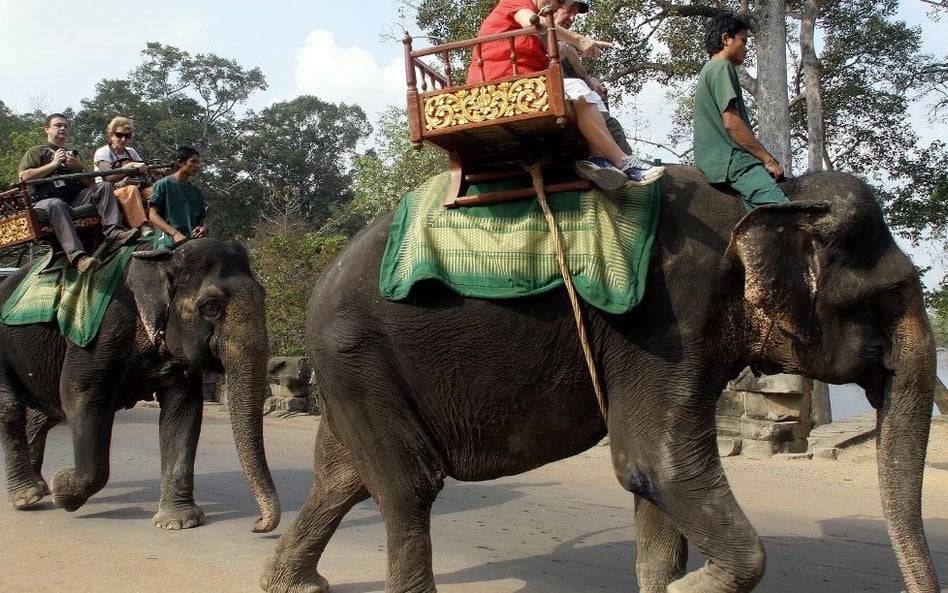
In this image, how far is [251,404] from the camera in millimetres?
5387

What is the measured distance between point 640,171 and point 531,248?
481 millimetres

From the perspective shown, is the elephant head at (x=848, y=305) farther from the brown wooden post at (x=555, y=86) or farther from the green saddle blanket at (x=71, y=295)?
the green saddle blanket at (x=71, y=295)

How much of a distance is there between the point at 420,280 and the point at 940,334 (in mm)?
33223

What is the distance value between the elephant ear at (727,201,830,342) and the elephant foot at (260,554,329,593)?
237 centimetres

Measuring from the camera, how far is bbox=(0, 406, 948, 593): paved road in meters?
4.67

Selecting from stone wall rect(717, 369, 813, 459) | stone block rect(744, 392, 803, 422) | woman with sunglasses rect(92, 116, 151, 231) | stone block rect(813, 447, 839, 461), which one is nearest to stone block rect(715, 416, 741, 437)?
A: stone wall rect(717, 369, 813, 459)

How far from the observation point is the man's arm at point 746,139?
11.4ft

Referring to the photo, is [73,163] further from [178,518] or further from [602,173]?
[602,173]

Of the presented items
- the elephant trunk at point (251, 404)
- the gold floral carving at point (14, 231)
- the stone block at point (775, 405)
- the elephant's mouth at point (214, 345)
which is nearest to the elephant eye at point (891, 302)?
the elephant trunk at point (251, 404)

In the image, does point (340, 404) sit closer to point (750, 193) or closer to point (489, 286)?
point (489, 286)

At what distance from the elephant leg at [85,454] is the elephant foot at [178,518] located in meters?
0.43

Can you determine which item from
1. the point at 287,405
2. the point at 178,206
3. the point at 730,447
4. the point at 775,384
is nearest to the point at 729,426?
the point at 730,447

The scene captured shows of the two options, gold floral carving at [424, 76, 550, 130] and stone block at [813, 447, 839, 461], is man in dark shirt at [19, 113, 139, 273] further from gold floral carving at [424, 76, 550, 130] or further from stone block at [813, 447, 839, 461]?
stone block at [813, 447, 839, 461]

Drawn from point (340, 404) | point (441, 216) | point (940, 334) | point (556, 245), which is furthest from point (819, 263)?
point (940, 334)
